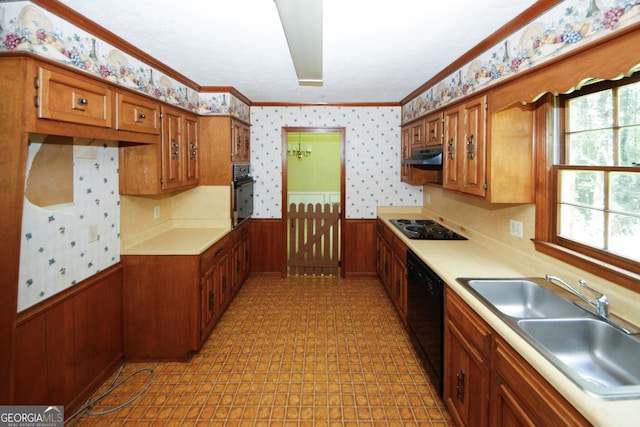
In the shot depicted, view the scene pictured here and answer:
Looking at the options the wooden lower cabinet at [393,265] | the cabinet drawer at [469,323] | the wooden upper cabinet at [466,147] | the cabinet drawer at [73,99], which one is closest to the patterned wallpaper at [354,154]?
the wooden lower cabinet at [393,265]

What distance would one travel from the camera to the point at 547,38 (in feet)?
5.81

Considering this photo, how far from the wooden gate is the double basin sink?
10.7ft

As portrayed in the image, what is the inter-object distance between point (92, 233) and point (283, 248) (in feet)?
9.25

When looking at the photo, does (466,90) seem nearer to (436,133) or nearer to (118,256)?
(436,133)

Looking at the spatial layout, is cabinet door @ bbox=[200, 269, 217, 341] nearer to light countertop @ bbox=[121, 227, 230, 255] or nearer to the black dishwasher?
light countertop @ bbox=[121, 227, 230, 255]

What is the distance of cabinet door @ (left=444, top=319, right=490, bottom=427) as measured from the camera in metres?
1.68

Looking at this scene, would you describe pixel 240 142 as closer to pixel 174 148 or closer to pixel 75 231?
pixel 174 148

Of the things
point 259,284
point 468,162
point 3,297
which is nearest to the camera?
point 3,297

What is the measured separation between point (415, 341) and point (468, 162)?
1588 millimetres

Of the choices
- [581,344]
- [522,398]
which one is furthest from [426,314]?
[522,398]

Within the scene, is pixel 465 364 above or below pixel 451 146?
below

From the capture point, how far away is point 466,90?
271cm

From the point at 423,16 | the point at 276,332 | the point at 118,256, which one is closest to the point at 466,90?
the point at 423,16

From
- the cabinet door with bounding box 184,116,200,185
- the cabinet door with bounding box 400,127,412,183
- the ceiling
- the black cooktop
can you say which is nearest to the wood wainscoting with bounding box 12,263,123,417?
the cabinet door with bounding box 184,116,200,185
